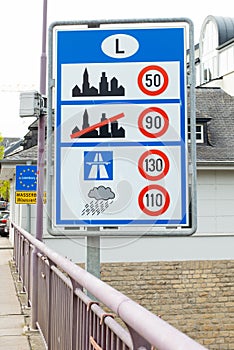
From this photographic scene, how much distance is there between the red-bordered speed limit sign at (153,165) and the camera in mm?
5023

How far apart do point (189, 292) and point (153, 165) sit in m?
20.5

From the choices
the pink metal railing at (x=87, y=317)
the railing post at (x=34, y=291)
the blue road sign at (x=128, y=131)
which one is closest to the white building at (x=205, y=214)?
the railing post at (x=34, y=291)

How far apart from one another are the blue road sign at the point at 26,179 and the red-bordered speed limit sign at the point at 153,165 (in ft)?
46.1

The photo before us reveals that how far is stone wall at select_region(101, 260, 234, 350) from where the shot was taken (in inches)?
946

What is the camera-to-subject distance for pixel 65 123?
5.14 m

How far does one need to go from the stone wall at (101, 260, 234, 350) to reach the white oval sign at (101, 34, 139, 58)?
1907 cm

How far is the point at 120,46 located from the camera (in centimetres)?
511

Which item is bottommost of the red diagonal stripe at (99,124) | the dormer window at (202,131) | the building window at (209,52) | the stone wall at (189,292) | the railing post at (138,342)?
the stone wall at (189,292)

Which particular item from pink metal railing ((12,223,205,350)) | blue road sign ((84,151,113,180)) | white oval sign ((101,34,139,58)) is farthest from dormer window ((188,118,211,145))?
blue road sign ((84,151,113,180))

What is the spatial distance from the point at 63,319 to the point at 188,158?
6.11ft

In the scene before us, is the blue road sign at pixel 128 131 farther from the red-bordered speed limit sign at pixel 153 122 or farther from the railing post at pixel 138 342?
the railing post at pixel 138 342

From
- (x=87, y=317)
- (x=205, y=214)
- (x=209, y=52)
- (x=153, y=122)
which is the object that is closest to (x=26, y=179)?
(x=205, y=214)

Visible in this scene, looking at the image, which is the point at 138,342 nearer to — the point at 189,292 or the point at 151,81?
the point at 151,81

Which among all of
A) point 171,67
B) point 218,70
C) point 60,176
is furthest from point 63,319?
point 218,70
